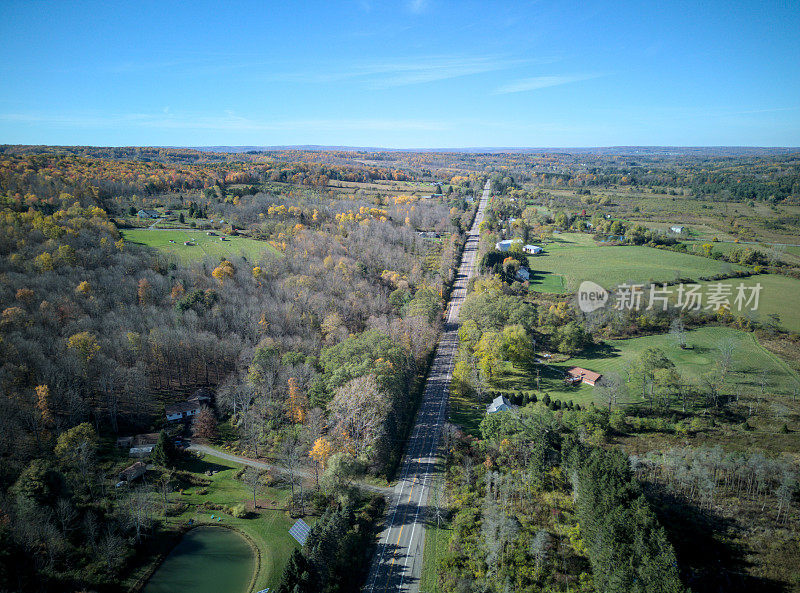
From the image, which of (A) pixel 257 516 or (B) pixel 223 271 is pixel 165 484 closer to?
(A) pixel 257 516

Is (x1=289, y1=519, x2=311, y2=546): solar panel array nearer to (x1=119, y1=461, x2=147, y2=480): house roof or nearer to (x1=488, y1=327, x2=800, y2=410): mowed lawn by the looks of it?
(x1=119, y1=461, x2=147, y2=480): house roof

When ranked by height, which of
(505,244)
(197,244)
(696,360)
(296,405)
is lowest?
(296,405)

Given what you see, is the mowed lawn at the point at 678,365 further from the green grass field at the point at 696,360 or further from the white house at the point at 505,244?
the white house at the point at 505,244

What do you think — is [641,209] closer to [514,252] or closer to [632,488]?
[514,252]

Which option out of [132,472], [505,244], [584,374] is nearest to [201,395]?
[132,472]

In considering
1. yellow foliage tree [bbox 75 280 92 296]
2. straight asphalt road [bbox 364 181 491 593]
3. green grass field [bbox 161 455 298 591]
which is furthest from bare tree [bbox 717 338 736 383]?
yellow foliage tree [bbox 75 280 92 296]

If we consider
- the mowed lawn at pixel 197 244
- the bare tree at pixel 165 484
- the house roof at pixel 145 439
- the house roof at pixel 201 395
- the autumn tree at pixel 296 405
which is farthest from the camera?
the mowed lawn at pixel 197 244

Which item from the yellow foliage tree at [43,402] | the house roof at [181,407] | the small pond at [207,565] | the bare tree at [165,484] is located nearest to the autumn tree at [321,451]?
the small pond at [207,565]
